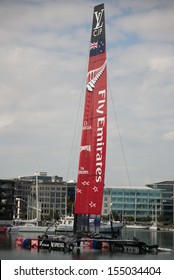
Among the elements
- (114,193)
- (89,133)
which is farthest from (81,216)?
(114,193)

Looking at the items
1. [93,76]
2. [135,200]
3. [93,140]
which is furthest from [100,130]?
[135,200]

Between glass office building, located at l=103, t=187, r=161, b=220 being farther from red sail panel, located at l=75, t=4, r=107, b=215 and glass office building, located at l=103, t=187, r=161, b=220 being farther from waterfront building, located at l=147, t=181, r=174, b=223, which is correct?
red sail panel, located at l=75, t=4, r=107, b=215

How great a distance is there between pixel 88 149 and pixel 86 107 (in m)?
2.97

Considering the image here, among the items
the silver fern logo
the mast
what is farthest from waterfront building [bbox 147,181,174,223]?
the silver fern logo

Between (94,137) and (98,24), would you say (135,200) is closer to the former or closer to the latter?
(94,137)

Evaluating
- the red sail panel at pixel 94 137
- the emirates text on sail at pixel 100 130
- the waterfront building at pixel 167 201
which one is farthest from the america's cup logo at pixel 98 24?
the waterfront building at pixel 167 201

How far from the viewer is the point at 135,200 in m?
149

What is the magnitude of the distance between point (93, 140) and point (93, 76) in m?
4.50

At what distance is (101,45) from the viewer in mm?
42094

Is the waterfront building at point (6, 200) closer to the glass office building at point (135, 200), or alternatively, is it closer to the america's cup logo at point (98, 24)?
the glass office building at point (135, 200)

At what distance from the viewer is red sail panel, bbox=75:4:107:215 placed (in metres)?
41.2

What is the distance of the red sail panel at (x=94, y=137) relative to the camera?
135 ft
